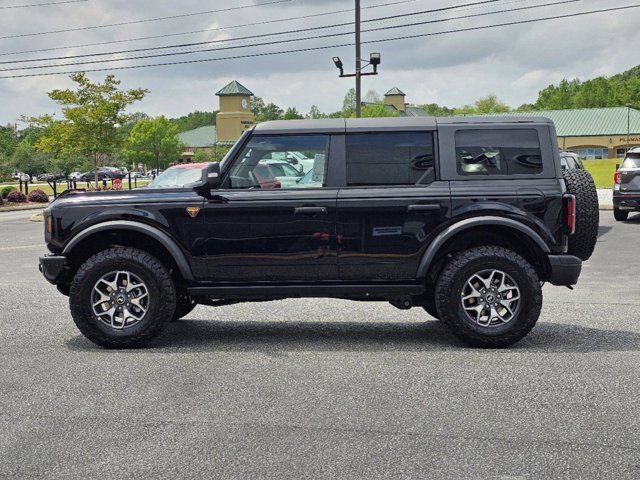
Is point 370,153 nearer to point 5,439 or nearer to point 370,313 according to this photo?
point 370,313

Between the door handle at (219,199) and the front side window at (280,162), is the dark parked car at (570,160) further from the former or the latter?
the door handle at (219,199)

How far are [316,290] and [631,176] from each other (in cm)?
1497

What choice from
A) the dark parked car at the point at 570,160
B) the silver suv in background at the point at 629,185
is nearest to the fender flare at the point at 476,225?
the dark parked car at the point at 570,160

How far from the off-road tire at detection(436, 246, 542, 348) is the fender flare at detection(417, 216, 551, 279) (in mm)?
200

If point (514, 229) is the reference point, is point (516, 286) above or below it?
below

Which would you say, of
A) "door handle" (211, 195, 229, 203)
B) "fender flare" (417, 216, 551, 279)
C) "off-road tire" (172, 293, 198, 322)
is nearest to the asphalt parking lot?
"off-road tire" (172, 293, 198, 322)

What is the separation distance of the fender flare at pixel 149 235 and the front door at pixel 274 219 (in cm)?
24

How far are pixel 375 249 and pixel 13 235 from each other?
1614 cm

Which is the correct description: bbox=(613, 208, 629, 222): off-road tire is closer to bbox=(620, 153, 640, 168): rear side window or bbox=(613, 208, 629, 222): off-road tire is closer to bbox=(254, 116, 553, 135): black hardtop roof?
bbox=(620, 153, 640, 168): rear side window

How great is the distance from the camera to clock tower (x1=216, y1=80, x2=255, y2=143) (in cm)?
14050

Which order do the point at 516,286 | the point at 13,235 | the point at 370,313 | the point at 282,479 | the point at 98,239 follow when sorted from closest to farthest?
the point at 282,479
the point at 516,286
the point at 98,239
the point at 370,313
the point at 13,235

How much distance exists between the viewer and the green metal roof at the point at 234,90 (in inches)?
5512

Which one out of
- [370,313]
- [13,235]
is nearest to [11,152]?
[13,235]

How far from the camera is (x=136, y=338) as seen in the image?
7.01 meters
